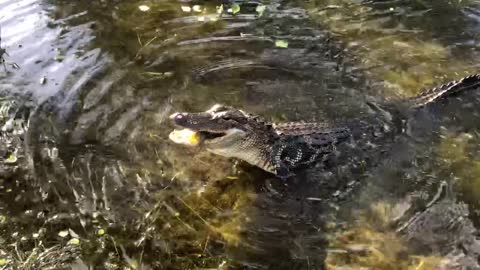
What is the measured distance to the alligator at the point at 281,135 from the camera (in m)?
4.65

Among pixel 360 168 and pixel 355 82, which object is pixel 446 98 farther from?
pixel 360 168

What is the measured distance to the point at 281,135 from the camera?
5016 millimetres

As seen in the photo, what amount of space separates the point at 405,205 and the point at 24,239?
316 centimetres

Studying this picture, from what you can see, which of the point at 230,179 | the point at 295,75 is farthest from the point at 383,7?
the point at 230,179

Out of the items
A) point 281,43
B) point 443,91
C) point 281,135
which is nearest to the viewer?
point 281,135

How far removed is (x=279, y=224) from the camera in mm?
4480

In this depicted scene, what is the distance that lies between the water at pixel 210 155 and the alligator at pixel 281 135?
0.17 m

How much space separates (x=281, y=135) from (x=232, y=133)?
0.55m

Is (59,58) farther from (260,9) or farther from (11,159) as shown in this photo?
(260,9)

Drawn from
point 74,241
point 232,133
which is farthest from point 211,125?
point 74,241

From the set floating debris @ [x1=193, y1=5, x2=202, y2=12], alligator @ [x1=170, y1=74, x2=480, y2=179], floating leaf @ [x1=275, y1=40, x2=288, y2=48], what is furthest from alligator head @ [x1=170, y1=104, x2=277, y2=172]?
floating debris @ [x1=193, y1=5, x2=202, y2=12]

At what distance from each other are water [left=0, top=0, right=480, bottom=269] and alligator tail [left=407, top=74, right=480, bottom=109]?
0.13 metres

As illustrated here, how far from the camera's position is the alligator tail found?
5699mm

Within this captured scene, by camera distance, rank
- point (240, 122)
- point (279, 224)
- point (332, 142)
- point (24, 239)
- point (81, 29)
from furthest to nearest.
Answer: point (81, 29) → point (332, 142) → point (240, 122) → point (279, 224) → point (24, 239)
